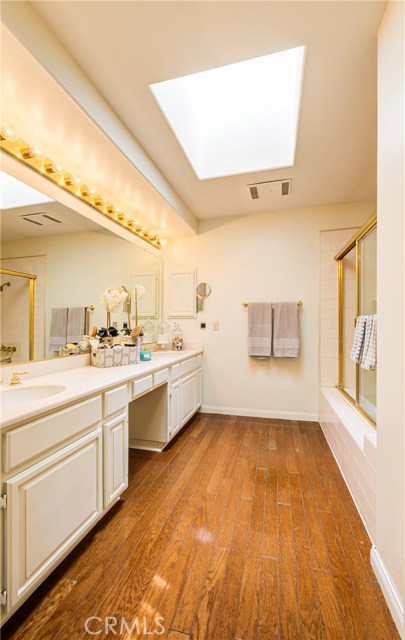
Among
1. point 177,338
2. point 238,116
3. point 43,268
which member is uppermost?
point 238,116

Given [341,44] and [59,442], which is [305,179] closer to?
[341,44]

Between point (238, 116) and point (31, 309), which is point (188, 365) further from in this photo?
point (238, 116)

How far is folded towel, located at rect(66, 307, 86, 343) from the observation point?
6.59ft

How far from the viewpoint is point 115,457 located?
1.59 m

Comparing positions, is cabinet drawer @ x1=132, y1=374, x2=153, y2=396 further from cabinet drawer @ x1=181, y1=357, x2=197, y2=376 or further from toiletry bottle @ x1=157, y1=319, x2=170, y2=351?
toiletry bottle @ x1=157, y1=319, x2=170, y2=351

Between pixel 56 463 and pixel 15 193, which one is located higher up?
pixel 15 193

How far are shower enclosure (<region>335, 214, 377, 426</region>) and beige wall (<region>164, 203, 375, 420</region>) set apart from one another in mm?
268

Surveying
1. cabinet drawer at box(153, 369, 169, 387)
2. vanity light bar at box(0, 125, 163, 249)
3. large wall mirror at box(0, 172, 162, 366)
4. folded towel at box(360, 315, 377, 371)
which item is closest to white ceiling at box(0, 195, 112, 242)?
large wall mirror at box(0, 172, 162, 366)

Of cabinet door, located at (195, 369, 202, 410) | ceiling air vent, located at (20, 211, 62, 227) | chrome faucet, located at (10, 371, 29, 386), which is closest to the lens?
chrome faucet, located at (10, 371, 29, 386)

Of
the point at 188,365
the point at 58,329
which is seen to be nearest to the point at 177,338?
the point at 188,365

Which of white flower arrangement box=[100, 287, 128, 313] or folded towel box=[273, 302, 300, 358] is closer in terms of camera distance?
white flower arrangement box=[100, 287, 128, 313]

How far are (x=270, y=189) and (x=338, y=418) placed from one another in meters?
2.15

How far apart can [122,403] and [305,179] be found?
245 cm

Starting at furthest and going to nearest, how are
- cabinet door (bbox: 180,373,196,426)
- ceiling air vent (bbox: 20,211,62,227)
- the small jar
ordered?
the small jar
cabinet door (bbox: 180,373,196,426)
ceiling air vent (bbox: 20,211,62,227)
